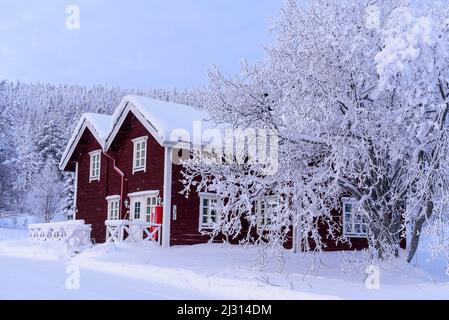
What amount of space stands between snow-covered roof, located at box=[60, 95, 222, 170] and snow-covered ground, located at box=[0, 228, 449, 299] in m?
4.19

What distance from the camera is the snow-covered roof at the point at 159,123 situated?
21078 millimetres

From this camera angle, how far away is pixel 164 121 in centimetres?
2178

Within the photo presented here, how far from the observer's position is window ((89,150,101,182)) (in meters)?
26.8

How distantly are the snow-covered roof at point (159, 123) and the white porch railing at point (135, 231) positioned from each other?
3199 millimetres

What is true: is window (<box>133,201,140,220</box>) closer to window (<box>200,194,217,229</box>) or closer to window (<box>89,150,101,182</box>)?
window (<box>200,194,217,229</box>)

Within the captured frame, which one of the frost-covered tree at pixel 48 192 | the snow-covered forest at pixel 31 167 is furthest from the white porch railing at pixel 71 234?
the frost-covered tree at pixel 48 192

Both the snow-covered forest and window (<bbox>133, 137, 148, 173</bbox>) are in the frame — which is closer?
window (<bbox>133, 137, 148, 173</bbox>)

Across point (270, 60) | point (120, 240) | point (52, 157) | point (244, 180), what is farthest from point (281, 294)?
point (52, 157)

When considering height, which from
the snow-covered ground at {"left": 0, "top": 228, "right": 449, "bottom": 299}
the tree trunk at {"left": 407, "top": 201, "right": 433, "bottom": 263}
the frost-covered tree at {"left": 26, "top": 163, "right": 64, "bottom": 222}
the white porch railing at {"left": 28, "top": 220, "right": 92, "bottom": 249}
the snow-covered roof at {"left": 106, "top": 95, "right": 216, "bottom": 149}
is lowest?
the snow-covered ground at {"left": 0, "top": 228, "right": 449, "bottom": 299}

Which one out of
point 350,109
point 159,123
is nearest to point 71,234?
point 159,123

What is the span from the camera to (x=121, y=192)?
24.2m

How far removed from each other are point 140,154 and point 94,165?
15.3 feet

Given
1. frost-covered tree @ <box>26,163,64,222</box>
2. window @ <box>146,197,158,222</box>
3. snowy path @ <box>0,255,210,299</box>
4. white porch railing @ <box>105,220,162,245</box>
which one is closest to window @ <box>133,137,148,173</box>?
window @ <box>146,197,158,222</box>
